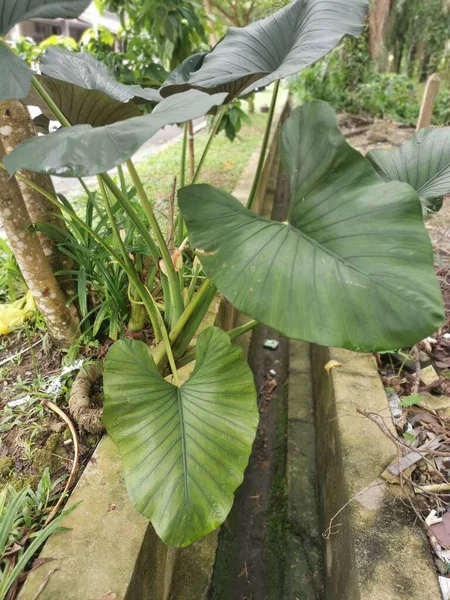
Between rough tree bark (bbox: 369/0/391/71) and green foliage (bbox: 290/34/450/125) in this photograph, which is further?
green foliage (bbox: 290/34/450/125)

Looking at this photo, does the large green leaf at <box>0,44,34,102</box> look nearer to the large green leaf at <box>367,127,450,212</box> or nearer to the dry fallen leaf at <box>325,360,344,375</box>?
the large green leaf at <box>367,127,450,212</box>

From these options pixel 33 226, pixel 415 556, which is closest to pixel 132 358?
pixel 33 226

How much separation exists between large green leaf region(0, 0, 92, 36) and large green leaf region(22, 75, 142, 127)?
0.13m

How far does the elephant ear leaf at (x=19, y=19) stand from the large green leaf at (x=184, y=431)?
0.59 meters

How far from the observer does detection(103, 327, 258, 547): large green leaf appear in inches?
35.0

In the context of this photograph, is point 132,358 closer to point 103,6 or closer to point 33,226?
point 33,226

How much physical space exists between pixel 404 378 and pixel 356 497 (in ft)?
2.01

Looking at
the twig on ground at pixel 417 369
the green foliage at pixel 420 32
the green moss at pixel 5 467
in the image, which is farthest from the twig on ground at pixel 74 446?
the green foliage at pixel 420 32

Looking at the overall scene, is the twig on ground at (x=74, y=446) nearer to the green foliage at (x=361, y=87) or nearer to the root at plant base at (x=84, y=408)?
the root at plant base at (x=84, y=408)

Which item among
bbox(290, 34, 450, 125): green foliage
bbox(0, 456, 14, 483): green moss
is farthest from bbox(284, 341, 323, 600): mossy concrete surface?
bbox(290, 34, 450, 125): green foliage

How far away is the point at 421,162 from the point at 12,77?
1.16m

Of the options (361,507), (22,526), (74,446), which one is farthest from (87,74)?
(361,507)

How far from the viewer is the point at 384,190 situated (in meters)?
0.87

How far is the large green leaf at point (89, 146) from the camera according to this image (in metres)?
0.66
